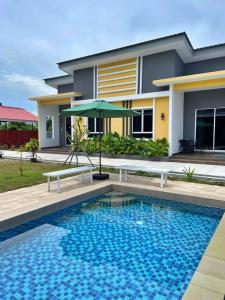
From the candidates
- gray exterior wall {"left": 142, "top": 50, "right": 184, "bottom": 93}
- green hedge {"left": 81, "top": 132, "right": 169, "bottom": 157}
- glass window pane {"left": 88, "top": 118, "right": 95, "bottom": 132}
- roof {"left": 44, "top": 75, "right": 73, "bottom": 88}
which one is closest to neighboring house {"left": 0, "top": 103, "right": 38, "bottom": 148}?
roof {"left": 44, "top": 75, "right": 73, "bottom": 88}

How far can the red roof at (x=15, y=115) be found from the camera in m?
26.8

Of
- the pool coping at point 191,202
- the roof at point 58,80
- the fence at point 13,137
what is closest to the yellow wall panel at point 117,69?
the roof at point 58,80

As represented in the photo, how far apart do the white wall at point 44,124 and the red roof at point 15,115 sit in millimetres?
10057

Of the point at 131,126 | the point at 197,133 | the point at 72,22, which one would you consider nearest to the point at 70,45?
the point at 72,22

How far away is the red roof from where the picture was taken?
87.9 feet

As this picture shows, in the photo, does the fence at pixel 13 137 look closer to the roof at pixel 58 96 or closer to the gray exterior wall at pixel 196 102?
the roof at pixel 58 96

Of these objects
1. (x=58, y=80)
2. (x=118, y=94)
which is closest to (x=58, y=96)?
(x=58, y=80)

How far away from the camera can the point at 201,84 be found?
36.8 feet

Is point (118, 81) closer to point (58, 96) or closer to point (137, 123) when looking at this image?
point (137, 123)

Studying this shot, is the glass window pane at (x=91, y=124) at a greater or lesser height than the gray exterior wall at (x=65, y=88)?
lesser

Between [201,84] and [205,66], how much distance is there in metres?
3.65

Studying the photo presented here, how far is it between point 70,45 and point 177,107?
11188mm

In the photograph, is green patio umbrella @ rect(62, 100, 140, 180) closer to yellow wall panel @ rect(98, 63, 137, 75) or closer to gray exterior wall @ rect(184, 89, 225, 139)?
yellow wall panel @ rect(98, 63, 137, 75)

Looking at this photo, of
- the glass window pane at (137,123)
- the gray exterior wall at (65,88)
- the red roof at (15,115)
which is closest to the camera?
the glass window pane at (137,123)
